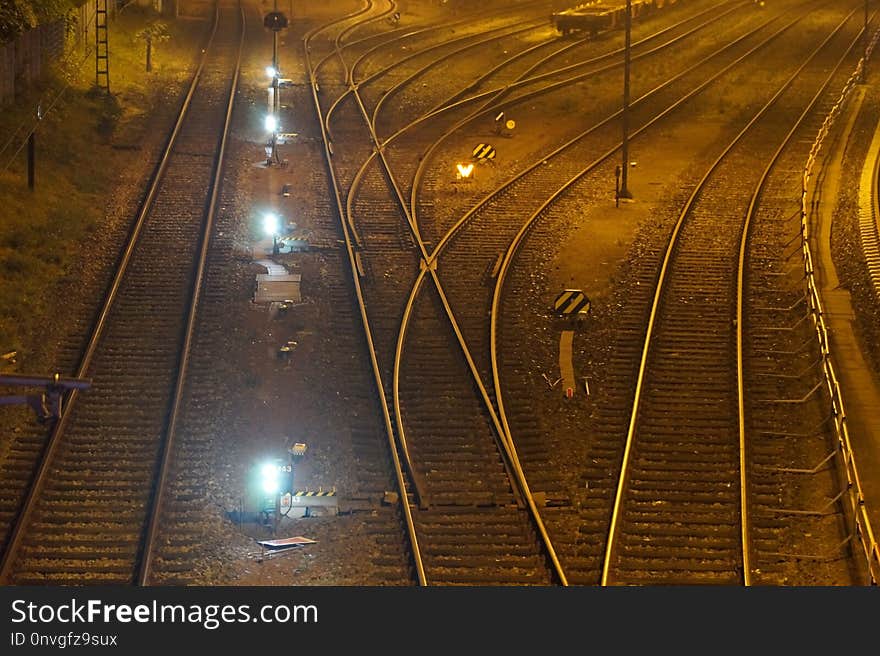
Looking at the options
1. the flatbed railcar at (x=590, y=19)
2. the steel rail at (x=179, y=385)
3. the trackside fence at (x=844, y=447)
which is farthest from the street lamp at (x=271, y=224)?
the flatbed railcar at (x=590, y=19)

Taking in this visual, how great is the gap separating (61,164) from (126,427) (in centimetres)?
1251

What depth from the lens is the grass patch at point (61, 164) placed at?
19.2 metres

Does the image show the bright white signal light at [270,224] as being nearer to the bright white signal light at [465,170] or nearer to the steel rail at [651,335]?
the bright white signal light at [465,170]

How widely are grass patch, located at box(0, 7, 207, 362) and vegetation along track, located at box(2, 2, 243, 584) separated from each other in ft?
3.56

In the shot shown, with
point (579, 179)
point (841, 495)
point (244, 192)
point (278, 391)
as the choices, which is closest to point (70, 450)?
point (278, 391)

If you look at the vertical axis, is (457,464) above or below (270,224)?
below

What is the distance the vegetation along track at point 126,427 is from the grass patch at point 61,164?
108 centimetres

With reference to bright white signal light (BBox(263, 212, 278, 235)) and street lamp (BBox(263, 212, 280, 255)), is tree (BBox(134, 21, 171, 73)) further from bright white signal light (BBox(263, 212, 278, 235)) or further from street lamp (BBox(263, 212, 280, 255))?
bright white signal light (BBox(263, 212, 278, 235))

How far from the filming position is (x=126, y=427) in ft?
49.3

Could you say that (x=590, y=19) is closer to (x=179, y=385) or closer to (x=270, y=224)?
(x=270, y=224)

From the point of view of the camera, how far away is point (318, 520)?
13328 mm

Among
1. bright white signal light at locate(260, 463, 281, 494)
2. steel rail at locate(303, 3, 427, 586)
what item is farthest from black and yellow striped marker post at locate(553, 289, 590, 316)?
bright white signal light at locate(260, 463, 281, 494)

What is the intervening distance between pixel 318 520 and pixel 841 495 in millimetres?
5728

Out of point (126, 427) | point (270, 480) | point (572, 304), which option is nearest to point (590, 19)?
point (572, 304)
